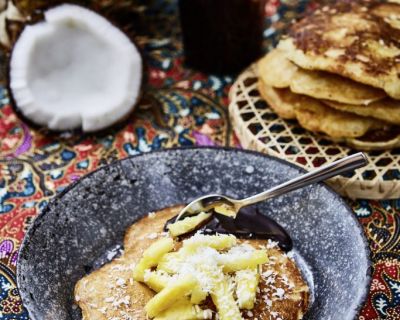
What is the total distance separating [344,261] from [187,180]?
400mm

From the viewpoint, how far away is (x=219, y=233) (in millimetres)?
1148

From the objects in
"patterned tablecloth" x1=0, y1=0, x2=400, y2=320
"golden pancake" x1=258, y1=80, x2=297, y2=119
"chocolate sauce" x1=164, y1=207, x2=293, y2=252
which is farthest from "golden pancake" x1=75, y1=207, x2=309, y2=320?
"golden pancake" x1=258, y1=80, x2=297, y2=119

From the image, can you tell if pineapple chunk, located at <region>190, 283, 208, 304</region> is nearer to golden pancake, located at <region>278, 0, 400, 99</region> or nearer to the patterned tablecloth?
the patterned tablecloth

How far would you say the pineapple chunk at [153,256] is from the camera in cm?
102

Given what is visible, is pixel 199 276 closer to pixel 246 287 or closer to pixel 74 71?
pixel 246 287

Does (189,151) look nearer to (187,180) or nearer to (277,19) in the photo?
(187,180)

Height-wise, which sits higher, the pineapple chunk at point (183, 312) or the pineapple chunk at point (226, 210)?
the pineapple chunk at point (183, 312)

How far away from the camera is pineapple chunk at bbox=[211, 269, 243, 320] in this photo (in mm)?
930

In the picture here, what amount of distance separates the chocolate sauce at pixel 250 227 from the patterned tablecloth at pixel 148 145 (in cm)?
21

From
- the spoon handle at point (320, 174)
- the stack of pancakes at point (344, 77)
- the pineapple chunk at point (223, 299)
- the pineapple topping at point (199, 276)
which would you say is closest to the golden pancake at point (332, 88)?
the stack of pancakes at point (344, 77)

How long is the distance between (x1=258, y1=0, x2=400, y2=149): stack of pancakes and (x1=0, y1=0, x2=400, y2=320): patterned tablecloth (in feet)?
0.59

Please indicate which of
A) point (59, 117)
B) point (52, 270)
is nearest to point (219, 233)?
point (52, 270)

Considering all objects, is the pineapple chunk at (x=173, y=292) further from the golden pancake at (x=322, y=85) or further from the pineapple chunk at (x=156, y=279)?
the golden pancake at (x=322, y=85)

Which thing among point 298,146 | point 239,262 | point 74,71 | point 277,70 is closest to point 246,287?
point 239,262
